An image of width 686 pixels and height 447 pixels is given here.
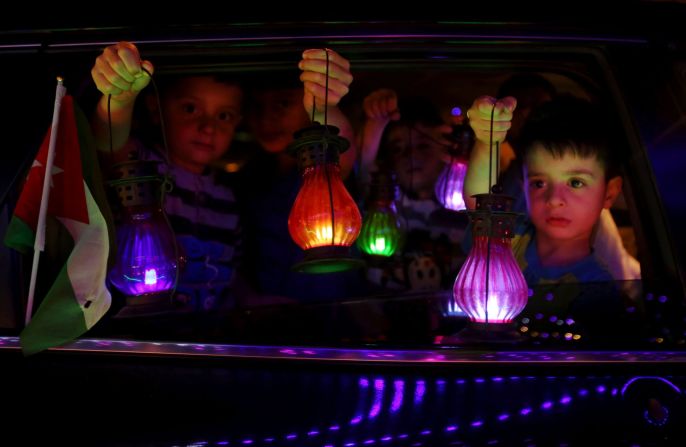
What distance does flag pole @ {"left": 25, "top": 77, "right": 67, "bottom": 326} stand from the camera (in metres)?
1.46

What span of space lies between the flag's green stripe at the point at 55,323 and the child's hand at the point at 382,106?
117 centimetres

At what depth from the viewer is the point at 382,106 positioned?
225 centimetres

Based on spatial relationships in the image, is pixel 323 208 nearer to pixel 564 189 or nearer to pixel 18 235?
pixel 18 235

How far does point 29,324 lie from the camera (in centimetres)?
141

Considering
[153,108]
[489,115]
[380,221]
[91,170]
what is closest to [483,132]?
[489,115]

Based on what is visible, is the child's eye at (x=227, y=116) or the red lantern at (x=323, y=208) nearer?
the red lantern at (x=323, y=208)

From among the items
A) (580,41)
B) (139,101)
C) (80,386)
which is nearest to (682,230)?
(580,41)

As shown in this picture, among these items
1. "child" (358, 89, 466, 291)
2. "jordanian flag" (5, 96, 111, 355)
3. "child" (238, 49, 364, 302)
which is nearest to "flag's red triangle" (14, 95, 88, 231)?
"jordanian flag" (5, 96, 111, 355)

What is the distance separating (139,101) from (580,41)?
1.46 m

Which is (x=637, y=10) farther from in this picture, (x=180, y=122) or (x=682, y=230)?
(x=180, y=122)

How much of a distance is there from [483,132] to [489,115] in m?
0.06

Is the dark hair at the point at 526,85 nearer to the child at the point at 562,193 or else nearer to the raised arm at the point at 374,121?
the child at the point at 562,193

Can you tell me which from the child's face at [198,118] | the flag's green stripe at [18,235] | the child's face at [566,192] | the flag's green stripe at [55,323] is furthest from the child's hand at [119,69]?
the child's face at [566,192]

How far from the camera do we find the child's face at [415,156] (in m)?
2.63
